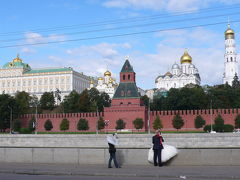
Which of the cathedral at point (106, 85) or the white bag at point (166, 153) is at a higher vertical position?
the cathedral at point (106, 85)

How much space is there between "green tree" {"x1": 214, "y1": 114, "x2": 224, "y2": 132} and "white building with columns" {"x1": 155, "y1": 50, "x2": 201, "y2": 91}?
57.6 metres

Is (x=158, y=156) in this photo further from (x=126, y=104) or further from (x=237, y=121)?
(x=126, y=104)

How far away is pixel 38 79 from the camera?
105 metres

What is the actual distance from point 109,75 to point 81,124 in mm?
61761

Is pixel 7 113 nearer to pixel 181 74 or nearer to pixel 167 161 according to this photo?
pixel 167 161

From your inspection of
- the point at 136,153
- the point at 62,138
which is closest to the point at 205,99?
the point at 62,138

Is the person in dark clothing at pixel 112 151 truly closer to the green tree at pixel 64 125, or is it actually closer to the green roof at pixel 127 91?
the green roof at pixel 127 91

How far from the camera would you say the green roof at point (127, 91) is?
52794 mm

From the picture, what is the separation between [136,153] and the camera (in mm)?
12930

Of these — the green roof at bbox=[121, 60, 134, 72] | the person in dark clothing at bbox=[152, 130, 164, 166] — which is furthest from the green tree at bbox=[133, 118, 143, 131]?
the person in dark clothing at bbox=[152, 130, 164, 166]

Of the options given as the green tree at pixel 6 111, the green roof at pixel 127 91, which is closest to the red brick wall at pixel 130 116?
the green roof at pixel 127 91

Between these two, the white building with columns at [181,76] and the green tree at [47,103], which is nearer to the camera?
the green tree at [47,103]

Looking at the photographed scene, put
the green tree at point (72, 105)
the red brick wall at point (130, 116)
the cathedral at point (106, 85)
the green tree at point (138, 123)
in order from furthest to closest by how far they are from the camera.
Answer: the cathedral at point (106, 85)
the green tree at point (72, 105)
the green tree at point (138, 123)
the red brick wall at point (130, 116)

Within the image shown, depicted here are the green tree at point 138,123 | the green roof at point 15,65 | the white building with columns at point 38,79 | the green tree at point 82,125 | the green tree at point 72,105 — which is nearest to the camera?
the green tree at point 138,123
